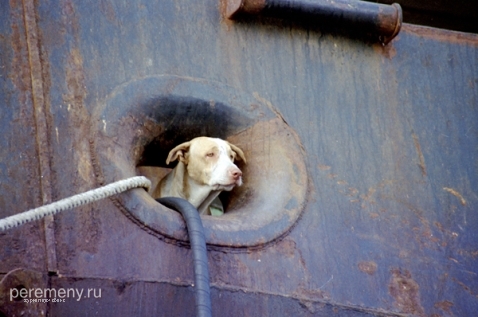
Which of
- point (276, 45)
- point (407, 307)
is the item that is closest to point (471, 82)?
point (276, 45)

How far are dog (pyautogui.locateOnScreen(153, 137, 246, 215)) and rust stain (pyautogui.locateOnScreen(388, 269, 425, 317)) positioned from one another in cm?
86

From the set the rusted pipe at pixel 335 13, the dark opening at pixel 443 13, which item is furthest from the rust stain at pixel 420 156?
the dark opening at pixel 443 13

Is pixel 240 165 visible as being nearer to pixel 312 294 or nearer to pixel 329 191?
pixel 329 191

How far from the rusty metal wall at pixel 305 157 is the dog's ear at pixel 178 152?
1.80ft

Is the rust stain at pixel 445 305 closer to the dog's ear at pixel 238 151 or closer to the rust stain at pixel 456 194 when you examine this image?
the rust stain at pixel 456 194

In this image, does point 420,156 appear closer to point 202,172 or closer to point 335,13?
point 335,13

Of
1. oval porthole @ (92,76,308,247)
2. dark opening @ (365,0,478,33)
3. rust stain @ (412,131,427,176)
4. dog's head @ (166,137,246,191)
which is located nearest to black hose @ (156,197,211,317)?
oval porthole @ (92,76,308,247)

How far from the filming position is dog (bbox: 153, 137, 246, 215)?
434cm

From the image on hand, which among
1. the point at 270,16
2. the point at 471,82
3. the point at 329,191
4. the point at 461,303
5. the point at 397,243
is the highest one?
the point at 270,16

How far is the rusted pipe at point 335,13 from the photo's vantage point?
4147 mm

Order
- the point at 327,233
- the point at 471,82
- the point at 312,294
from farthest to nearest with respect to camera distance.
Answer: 1. the point at 471,82
2. the point at 327,233
3. the point at 312,294

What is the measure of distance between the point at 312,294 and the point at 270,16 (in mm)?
1370

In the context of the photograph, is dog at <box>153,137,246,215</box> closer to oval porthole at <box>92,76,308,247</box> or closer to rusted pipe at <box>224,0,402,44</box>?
oval porthole at <box>92,76,308,247</box>

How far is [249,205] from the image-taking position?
3908 millimetres
